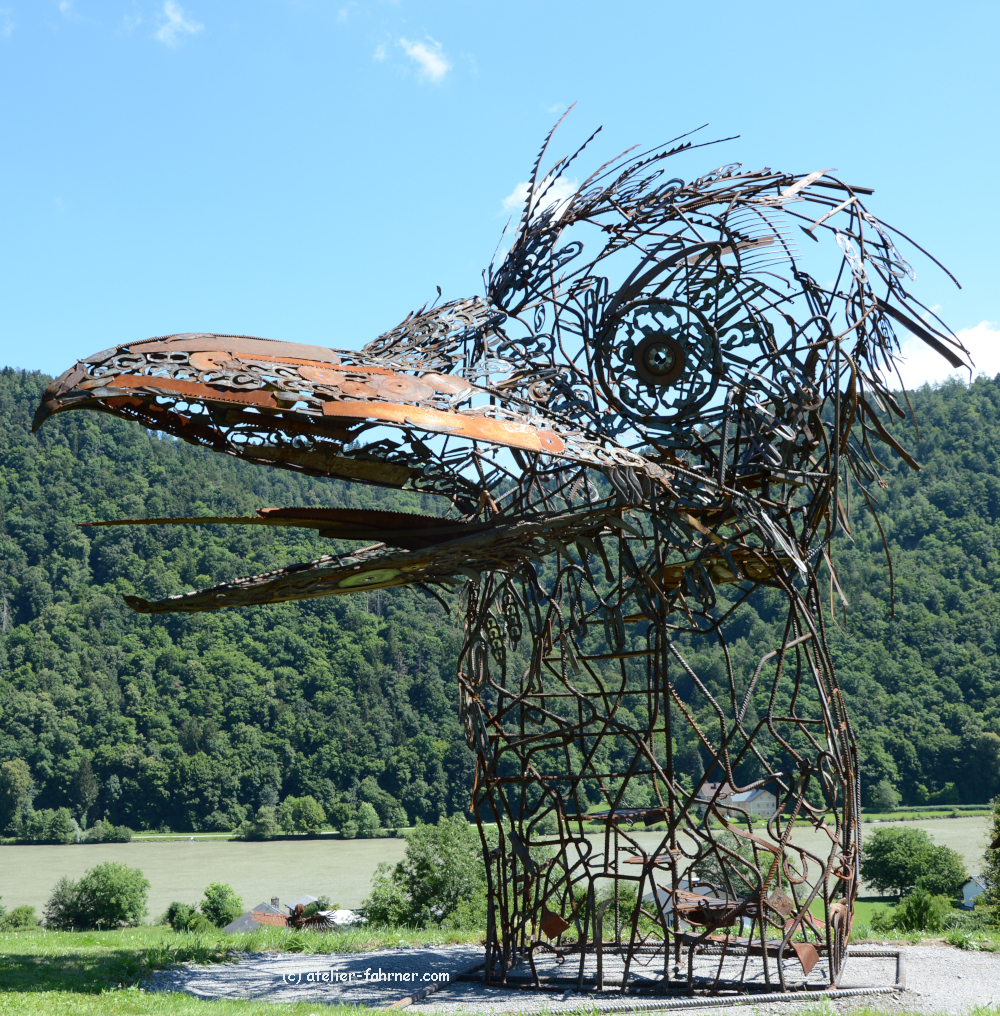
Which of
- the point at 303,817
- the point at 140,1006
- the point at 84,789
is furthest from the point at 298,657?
the point at 140,1006

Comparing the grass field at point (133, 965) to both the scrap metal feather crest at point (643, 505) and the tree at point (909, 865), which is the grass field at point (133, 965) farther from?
the tree at point (909, 865)

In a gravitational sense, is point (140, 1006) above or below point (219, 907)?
above

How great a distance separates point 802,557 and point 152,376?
457 centimetres

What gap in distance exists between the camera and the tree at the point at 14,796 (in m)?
52.4

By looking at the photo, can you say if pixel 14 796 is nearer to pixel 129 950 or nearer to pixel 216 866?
pixel 216 866

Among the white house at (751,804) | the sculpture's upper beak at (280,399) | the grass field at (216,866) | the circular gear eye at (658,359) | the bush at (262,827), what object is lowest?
the grass field at (216,866)

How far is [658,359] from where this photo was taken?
301 inches

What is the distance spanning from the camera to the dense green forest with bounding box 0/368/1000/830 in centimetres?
4762

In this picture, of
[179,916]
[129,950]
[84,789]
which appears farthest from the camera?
[84,789]

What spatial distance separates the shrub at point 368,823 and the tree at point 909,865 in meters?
25.4

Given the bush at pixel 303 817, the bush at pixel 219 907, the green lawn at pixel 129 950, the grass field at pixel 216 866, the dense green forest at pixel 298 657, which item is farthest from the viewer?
the bush at pixel 303 817

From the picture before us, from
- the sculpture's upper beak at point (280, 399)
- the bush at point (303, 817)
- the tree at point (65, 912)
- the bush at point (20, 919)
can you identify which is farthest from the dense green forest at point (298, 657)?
the sculpture's upper beak at point (280, 399)

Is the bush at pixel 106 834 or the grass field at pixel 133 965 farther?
the bush at pixel 106 834

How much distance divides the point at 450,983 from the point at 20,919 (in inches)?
941
